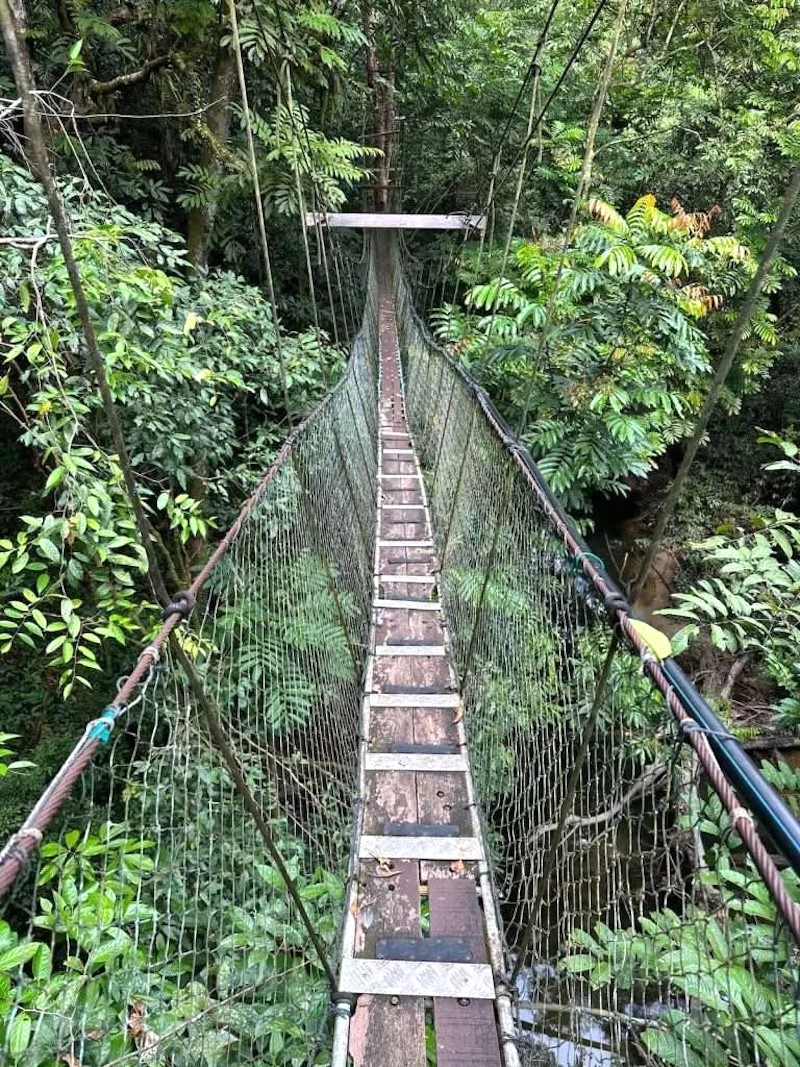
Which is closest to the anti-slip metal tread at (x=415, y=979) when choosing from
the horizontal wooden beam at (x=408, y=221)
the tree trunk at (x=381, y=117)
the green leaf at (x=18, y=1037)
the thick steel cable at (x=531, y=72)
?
the green leaf at (x=18, y=1037)

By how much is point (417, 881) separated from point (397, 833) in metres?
0.11

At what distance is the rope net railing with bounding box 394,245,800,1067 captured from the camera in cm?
69

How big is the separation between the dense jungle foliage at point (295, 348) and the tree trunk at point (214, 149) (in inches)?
0.6

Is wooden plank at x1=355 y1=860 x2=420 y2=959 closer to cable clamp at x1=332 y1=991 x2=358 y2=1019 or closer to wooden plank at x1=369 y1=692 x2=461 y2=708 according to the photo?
cable clamp at x1=332 y1=991 x2=358 y2=1019

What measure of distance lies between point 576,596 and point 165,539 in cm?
184

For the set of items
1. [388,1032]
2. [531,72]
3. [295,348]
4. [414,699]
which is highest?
[531,72]

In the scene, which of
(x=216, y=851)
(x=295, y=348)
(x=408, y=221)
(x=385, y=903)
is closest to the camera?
(x=385, y=903)

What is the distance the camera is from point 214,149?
2977 mm

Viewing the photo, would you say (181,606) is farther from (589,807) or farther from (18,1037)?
(589,807)

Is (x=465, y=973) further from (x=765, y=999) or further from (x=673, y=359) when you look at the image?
(x=673, y=359)

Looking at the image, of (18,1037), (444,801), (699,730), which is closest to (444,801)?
(444,801)

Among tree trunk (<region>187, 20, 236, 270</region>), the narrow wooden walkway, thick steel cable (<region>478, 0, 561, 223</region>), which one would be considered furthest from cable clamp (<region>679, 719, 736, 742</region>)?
tree trunk (<region>187, 20, 236, 270</region>)

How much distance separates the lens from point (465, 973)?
3.55 feet

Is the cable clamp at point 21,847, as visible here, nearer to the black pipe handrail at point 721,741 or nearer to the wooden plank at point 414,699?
the black pipe handrail at point 721,741
